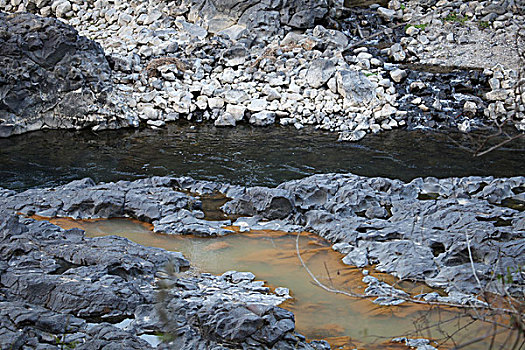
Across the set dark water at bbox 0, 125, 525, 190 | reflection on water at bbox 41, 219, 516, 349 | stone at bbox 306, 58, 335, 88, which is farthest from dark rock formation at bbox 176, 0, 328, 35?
reflection on water at bbox 41, 219, 516, 349

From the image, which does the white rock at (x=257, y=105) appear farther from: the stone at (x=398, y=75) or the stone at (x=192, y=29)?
the stone at (x=192, y=29)

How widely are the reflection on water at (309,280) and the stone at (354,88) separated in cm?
654

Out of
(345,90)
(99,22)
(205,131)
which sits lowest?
(205,131)

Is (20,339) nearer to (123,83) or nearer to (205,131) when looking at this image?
(205,131)

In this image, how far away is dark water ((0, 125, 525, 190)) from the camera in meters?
8.66

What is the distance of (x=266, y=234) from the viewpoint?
5.89 m

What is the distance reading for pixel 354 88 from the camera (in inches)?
464

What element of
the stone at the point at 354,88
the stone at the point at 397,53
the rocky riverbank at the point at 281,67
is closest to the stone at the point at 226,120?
the rocky riverbank at the point at 281,67

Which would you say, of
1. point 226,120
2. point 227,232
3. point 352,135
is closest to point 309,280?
point 227,232

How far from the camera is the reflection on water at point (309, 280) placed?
3775 mm

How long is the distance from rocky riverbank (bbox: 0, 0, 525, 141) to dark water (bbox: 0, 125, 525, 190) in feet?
1.95

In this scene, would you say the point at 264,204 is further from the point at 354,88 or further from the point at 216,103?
the point at 354,88

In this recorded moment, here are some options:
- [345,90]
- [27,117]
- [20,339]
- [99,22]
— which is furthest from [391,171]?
[99,22]

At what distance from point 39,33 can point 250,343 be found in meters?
10.4
